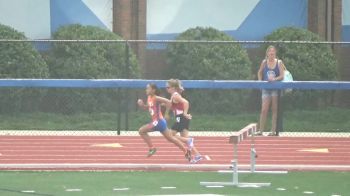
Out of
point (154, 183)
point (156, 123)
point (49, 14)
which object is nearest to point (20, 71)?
point (49, 14)

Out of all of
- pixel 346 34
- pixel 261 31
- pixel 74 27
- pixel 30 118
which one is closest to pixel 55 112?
pixel 30 118

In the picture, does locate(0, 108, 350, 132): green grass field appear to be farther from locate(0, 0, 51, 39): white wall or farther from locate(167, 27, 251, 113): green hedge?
locate(0, 0, 51, 39): white wall

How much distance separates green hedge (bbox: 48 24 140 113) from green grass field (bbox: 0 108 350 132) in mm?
430

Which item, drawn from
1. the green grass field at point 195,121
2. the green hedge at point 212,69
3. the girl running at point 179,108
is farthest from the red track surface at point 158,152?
the green hedge at point 212,69

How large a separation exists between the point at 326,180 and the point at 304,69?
11.1 meters

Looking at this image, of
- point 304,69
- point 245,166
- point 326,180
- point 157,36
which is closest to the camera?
point 326,180

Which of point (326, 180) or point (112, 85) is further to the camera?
point (112, 85)

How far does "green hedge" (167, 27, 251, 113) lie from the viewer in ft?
78.5

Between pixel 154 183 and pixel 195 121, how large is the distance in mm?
9674

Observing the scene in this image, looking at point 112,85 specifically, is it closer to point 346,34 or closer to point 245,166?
point 245,166

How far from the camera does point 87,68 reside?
23.6 meters

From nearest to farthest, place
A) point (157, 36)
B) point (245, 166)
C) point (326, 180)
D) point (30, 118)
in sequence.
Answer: point (326, 180) < point (245, 166) < point (30, 118) < point (157, 36)

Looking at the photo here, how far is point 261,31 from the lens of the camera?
28.5 m

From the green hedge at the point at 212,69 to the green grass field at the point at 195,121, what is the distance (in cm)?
35
